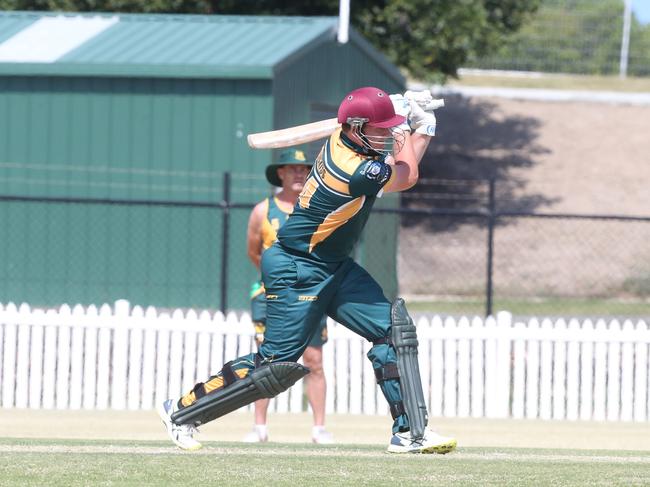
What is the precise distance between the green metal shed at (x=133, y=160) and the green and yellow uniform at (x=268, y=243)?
6693mm

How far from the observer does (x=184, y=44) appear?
17.3m

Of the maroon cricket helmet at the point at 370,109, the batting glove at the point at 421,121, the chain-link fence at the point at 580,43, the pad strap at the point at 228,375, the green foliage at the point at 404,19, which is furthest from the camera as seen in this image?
the chain-link fence at the point at 580,43

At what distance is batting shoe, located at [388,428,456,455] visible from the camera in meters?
7.37

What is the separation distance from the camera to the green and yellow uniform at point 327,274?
708 centimetres

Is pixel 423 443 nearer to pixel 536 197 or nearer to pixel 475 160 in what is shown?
pixel 536 197

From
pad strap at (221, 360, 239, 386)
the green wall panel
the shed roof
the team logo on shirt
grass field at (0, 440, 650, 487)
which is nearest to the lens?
grass field at (0, 440, 650, 487)

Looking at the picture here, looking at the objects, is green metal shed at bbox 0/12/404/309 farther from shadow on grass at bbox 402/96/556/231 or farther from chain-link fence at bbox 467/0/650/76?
chain-link fence at bbox 467/0/650/76

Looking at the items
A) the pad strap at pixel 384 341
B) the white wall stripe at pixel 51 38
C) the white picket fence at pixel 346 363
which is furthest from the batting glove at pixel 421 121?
the white wall stripe at pixel 51 38

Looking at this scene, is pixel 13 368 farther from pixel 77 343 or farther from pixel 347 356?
pixel 347 356

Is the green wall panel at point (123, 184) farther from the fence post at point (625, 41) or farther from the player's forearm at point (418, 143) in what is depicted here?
the fence post at point (625, 41)

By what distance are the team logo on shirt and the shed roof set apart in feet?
31.2

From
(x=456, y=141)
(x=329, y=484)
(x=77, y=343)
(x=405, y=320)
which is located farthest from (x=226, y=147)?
(x=456, y=141)

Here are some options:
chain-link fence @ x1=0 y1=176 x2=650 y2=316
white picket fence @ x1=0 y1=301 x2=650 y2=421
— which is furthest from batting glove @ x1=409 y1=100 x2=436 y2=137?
chain-link fence @ x1=0 y1=176 x2=650 y2=316

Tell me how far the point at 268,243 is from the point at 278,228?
148mm
